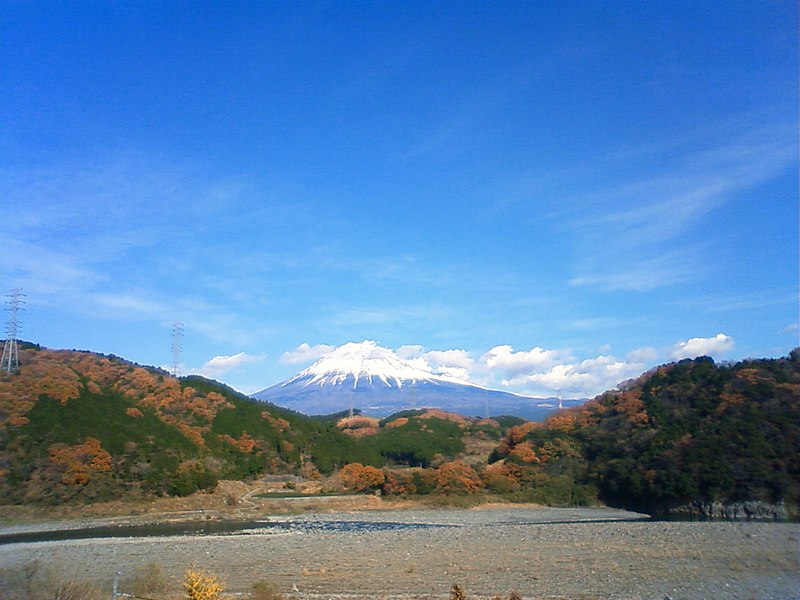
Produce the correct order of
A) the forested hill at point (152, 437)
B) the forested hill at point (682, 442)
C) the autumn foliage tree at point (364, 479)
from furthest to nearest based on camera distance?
the autumn foliage tree at point (364, 479)
the forested hill at point (152, 437)
the forested hill at point (682, 442)

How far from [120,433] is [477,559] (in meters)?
33.5

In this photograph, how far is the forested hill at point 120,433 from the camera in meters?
39.1

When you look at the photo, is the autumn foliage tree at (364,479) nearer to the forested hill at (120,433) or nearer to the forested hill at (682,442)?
the forested hill at (120,433)

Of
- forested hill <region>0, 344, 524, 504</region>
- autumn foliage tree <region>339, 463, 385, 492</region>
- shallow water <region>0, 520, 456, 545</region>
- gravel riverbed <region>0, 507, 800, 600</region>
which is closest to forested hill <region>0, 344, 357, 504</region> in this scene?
forested hill <region>0, 344, 524, 504</region>

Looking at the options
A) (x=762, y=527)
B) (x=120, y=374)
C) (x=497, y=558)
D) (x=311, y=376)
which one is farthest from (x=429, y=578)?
(x=311, y=376)

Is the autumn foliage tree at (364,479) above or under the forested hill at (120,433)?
under

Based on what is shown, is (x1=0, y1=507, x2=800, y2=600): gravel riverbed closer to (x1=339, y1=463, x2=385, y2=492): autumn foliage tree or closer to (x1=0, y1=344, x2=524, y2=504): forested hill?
(x1=0, y1=344, x2=524, y2=504): forested hill

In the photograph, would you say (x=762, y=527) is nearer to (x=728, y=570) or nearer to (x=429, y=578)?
(x=728, y=570)

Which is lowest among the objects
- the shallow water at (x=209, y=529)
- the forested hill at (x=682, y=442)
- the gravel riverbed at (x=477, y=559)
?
the shallow water at (x=209, y=529)

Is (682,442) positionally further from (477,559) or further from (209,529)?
(209,529)

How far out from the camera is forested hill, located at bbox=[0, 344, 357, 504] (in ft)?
128

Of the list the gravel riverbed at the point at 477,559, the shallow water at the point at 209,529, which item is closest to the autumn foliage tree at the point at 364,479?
the shallow water at the point at 209,529

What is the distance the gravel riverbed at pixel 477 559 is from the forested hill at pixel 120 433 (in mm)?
12491

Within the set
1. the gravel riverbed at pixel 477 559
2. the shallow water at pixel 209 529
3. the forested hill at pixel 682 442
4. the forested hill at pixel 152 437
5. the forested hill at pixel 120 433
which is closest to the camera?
the gravel riverbed at pixel 477 559
